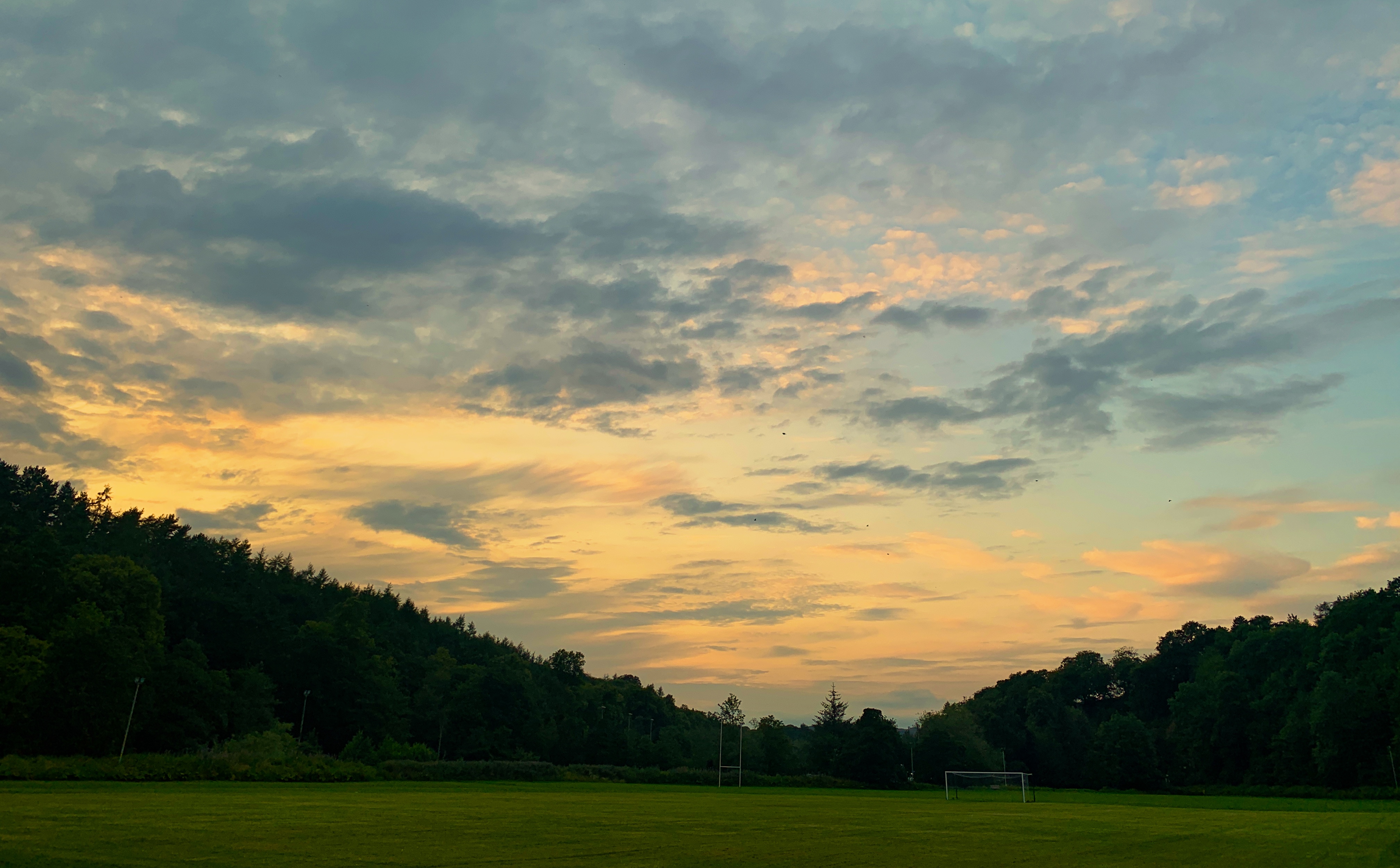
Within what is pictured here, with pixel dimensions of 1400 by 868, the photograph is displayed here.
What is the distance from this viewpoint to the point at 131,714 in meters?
84.1

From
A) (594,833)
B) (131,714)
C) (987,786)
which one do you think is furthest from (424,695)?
(594,833)

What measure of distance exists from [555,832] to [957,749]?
127 meters

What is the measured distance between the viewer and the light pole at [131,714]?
274 feet

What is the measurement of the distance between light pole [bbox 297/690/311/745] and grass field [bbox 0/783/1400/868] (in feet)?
233

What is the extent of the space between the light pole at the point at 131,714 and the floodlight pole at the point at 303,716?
29.5 metres

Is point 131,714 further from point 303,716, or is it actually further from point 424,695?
point 424,695

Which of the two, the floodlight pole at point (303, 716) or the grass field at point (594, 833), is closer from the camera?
the grass field at point (594, 833)

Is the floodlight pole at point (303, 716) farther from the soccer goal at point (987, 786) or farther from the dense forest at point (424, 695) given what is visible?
the soccer goal at point (987, 786)

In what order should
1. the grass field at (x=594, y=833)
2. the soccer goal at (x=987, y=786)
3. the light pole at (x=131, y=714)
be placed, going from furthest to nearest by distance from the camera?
the soccer goal at (x=987, y=786)
the light pole at (x=131, y=714)
the grass field at (x=594, y=833)

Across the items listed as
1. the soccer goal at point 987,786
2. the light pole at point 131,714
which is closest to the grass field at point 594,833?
the light pole at point 131,714

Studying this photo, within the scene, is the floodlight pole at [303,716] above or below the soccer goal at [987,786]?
above

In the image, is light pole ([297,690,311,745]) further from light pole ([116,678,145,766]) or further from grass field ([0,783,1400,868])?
grass field ([0,783,1400,868])

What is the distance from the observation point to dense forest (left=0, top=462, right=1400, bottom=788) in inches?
3460

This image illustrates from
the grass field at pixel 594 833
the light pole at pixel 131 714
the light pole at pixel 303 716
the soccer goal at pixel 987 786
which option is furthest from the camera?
the light pole at pixel 303 716
